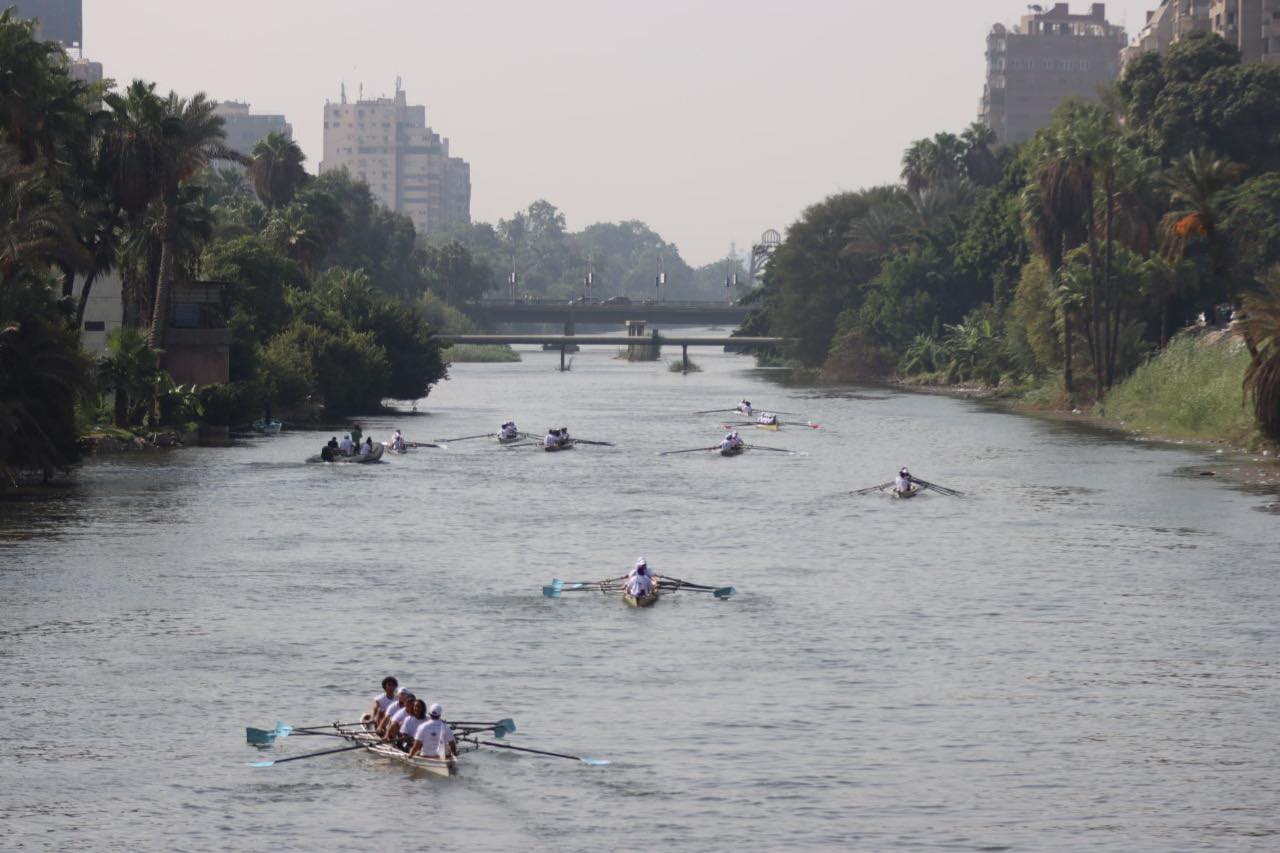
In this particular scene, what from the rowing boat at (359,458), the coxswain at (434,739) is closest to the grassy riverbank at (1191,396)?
the rowing boat at (359,458)

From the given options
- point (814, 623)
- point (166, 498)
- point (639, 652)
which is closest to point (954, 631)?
point (814, 623)

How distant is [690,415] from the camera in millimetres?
134875

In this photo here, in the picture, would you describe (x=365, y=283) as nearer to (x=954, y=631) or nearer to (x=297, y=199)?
(x=297, y=199)

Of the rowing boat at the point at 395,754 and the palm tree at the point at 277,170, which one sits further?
the palm tree at the point at 277,170

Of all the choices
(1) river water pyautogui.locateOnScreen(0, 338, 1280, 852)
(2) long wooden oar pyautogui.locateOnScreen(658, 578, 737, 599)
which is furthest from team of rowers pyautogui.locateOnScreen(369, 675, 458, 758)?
(2) long wooden oar pyautogui.locateOnScreen(658, 578, 737, 599)

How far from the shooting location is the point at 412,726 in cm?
3369

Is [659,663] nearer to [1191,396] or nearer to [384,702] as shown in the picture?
[384,702]

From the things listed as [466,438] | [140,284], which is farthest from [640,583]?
[140,284]

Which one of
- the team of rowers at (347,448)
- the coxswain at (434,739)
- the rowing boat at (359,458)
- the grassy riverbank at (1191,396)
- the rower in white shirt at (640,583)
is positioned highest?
the grassy riverbank at (1191,396)

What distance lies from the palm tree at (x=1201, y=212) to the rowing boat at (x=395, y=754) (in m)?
85.4

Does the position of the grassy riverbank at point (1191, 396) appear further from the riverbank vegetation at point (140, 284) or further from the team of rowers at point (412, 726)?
the team of rowers at point (412, 726)

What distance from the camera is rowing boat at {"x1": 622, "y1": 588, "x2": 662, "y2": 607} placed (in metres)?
49.5

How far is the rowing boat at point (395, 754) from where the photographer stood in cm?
3319

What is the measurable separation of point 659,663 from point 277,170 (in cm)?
12530
